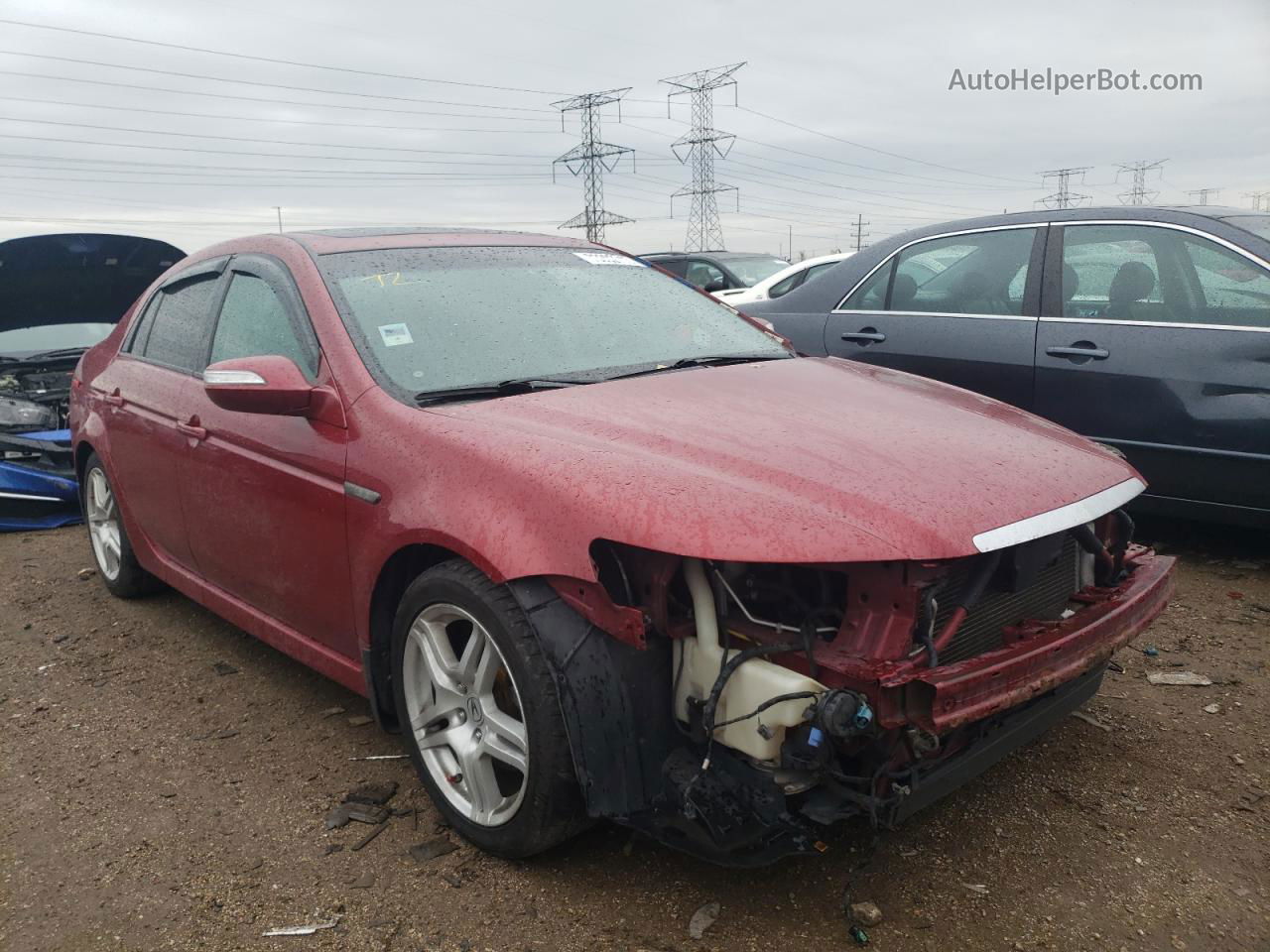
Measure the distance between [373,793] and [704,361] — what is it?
64.3 inches

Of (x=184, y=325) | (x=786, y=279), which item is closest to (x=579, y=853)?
(x=184, y=325)

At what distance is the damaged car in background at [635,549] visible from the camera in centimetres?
212

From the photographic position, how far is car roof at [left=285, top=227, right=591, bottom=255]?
3430 mm

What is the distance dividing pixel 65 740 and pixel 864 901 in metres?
2.61

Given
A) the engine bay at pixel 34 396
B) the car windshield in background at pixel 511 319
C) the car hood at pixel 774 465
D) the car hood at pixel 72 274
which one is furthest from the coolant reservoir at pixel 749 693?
the engine bay at pixel 34 396

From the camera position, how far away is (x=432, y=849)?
2672 mm

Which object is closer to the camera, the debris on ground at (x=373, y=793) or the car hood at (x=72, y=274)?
the debris on ground at (x=373, y=793)

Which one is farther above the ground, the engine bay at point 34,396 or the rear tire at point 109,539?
the engine bay at point 34,396

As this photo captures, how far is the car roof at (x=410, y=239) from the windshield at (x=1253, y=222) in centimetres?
276

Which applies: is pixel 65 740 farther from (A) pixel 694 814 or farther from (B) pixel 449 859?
(A) pixel 694 814

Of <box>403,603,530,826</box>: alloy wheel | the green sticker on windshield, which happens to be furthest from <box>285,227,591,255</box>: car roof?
<box>403,603,530,826</box>: alloy wheel

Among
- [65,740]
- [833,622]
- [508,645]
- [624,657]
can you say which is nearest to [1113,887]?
[833,622]

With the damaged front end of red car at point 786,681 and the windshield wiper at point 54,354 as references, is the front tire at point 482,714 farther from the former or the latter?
the windshield wiper at point 54,354

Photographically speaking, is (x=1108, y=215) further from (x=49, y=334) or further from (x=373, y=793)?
(x=49, y=334)
